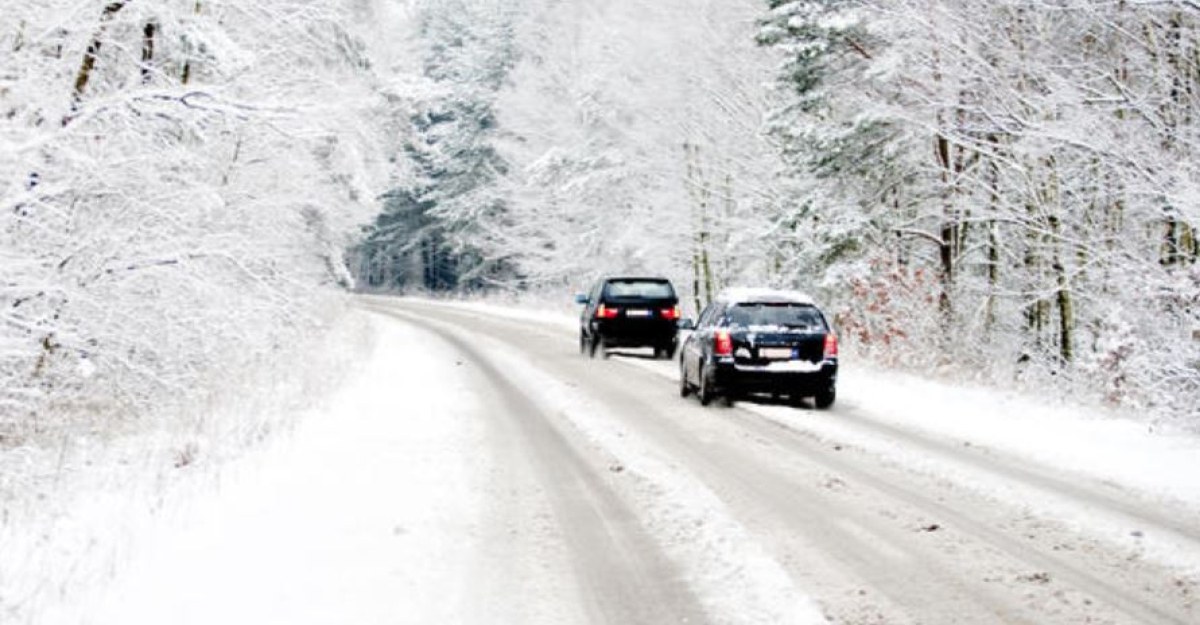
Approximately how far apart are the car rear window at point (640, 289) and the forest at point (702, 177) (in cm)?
307

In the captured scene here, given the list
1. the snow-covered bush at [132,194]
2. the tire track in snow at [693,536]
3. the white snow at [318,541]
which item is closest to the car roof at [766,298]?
the tire track in snow at [693,536]

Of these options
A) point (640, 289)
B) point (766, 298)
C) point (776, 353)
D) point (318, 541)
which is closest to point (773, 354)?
point (776, 353)

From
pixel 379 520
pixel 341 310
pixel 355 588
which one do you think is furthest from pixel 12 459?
pixel 341 310

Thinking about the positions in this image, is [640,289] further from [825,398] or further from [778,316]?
[825,398]

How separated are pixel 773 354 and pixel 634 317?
9.19 meters

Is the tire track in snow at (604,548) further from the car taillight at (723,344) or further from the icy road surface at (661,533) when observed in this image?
the car taillight at (723,344)

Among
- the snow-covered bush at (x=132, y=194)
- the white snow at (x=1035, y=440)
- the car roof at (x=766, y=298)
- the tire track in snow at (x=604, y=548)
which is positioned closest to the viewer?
the tire track in snow at (x=604, y=548)

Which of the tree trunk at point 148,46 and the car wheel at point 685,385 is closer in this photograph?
the tree trunk at point 148,46

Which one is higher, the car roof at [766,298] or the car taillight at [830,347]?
the car roof at [766,298]

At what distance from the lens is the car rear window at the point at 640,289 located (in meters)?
23.7

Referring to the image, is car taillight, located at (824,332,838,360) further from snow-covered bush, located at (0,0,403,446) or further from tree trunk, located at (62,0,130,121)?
tree trunk, located at (62,0,130,121)

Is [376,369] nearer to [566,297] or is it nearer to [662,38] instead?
[662,38]

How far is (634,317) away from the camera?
23.6 m

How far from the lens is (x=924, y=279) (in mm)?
21000
